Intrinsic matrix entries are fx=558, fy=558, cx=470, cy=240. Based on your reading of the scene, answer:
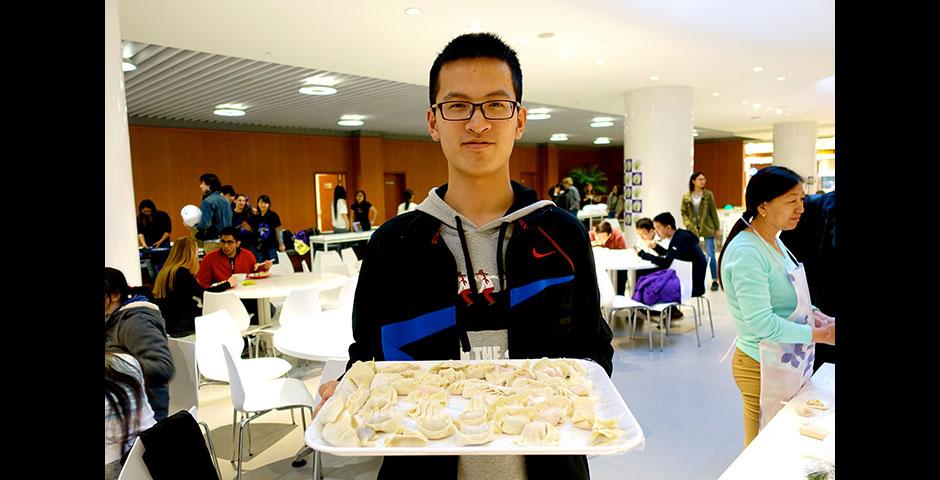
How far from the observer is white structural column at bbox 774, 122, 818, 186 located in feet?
52.6

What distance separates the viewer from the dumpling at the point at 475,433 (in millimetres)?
880

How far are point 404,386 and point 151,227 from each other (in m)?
9.15

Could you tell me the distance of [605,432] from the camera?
2.88ft

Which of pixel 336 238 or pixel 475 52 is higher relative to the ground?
pixel 475 52

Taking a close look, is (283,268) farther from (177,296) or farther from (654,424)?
(654,424)

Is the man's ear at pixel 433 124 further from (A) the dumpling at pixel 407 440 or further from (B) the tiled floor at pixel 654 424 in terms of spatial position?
(B) the tiled floor at pixel 654 424

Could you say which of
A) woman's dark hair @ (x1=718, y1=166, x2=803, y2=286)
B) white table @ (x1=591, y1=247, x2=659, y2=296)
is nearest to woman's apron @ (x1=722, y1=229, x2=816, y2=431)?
woman's dark hair @ (x1=718, y1=166, x2=803, y2=286)

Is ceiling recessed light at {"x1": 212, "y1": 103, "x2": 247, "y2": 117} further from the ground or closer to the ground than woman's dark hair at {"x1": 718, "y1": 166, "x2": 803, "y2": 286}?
further from the ground

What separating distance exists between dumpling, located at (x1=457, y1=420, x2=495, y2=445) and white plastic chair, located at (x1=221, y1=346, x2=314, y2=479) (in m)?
2.37

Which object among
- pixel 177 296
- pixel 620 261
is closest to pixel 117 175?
pixel 177 296

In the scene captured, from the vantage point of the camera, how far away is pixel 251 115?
12.3m

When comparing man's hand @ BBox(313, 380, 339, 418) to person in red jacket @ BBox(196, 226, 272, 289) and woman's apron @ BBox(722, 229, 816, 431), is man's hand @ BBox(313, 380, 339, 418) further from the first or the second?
person in red jacket @ BBox(196, 226, 272, 289)
